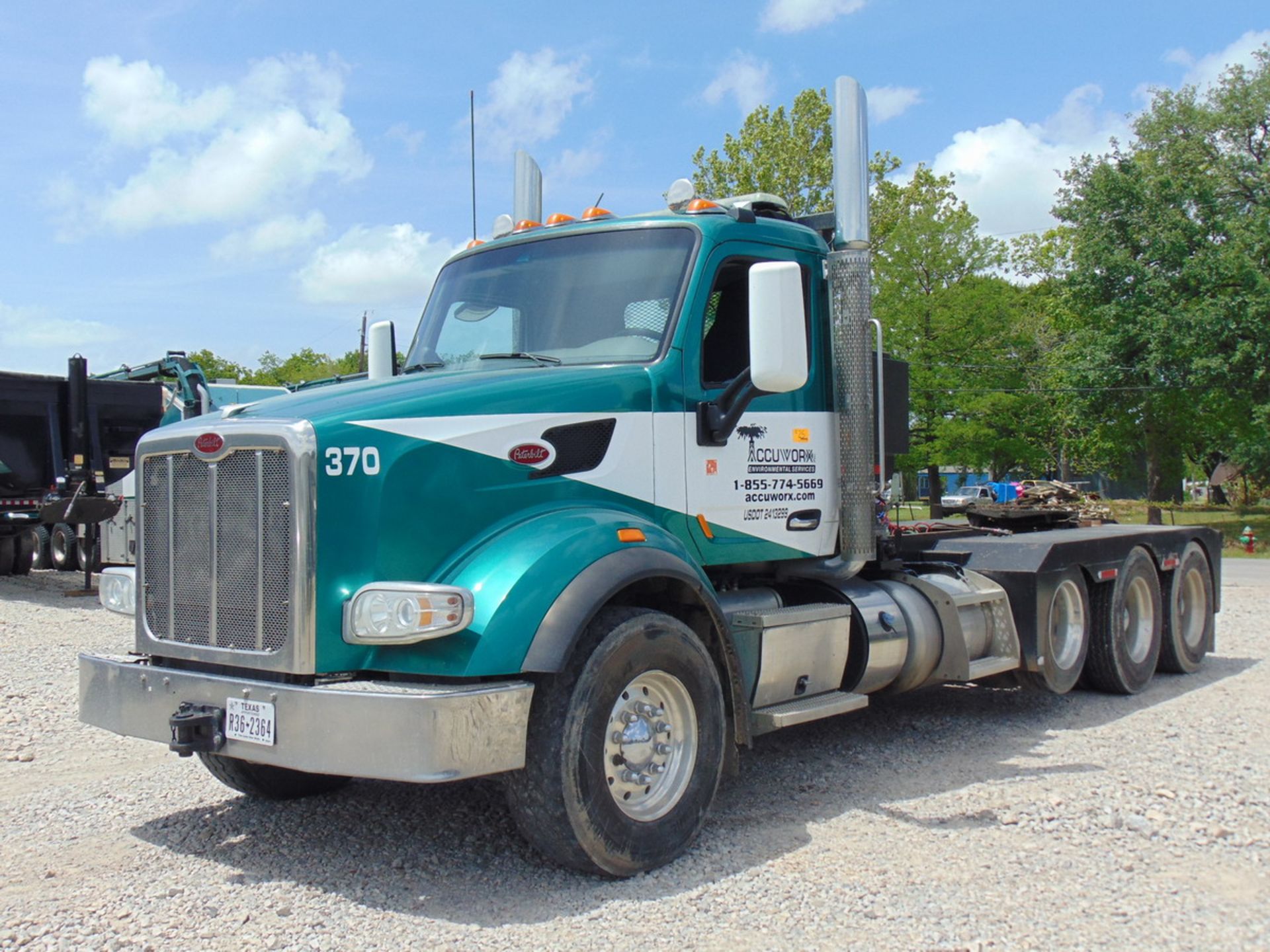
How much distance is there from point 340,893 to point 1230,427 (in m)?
35.0

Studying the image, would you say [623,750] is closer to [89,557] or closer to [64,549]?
[89,557]

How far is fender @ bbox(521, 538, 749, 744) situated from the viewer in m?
4.28

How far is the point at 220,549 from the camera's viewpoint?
4.59m

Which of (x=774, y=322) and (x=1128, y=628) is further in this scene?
(x=1128, y=628)

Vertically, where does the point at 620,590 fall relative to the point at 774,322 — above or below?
below

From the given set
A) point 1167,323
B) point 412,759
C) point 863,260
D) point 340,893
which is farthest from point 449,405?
point 1167,323

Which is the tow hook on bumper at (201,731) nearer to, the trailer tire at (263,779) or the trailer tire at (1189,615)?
the trailer tire at (263,779)

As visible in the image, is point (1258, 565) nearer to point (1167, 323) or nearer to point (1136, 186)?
point (1167, 323)

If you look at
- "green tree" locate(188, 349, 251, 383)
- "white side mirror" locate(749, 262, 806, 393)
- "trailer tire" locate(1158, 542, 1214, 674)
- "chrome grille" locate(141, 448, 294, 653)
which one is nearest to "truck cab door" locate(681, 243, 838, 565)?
"white side mirror" locate(749, 262, 806, 393)

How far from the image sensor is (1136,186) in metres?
30.2

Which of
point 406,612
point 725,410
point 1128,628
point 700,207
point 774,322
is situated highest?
point 700,207

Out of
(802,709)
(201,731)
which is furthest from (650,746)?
(201,731)

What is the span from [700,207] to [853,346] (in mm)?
1299

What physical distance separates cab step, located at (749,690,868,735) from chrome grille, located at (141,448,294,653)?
7.28 ft
